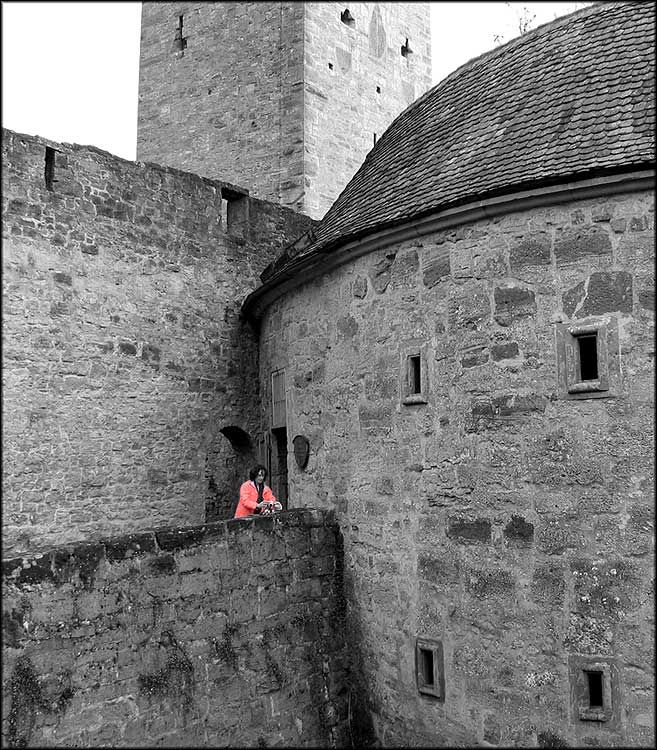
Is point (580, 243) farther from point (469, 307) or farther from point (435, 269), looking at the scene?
point (435, 269)

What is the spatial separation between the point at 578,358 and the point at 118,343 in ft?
15.9

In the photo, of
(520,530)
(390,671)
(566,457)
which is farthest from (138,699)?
(566,457)

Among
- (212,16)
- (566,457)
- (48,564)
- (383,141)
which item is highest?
(212,16)

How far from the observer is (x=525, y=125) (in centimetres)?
683

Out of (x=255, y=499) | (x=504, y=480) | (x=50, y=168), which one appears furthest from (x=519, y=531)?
(x=50, y=168)

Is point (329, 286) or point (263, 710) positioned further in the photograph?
point (329, 286)

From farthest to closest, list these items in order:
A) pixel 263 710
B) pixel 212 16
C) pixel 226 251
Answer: pixel 212 16
pixel 226 251
pixel 263 710

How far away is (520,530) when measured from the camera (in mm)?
6203

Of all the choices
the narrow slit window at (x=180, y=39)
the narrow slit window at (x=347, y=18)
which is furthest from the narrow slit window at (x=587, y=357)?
the narrow slit window at (x=180, y=39)

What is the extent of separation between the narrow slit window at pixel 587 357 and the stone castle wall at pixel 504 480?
0.50ft

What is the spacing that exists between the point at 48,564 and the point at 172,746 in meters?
1.59

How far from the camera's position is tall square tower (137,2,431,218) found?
590 inches

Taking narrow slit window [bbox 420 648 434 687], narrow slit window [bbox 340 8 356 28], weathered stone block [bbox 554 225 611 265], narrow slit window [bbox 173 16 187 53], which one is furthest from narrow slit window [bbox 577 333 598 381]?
narrow slit window [bbox 173 16 187 53]

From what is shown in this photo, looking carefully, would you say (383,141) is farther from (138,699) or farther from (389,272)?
(138,699)
